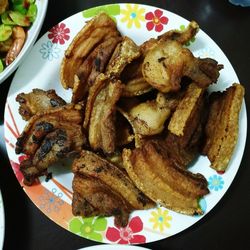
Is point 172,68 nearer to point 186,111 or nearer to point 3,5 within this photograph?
point 186,111

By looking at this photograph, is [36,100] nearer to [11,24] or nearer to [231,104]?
[11,24]

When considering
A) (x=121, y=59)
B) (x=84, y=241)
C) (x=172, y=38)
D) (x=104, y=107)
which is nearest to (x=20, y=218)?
(x=84, y=241)

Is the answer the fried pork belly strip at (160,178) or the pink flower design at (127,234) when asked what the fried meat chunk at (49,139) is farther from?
the pink flower design at (127,234)

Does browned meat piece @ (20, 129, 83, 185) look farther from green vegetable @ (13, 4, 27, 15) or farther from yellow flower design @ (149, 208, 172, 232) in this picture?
green vegetable @ (13, 4, 27, 15)

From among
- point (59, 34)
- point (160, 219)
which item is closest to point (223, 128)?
point (160, 219)

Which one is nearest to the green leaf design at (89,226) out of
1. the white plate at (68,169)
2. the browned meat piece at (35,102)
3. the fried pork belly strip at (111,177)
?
the white plate at (68,169)

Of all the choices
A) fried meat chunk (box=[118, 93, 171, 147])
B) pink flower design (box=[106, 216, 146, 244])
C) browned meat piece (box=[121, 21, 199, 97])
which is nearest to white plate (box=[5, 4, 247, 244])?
pink flower design (box=[106, 216, 146, 244])

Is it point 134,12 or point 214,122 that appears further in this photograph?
point 134,12
